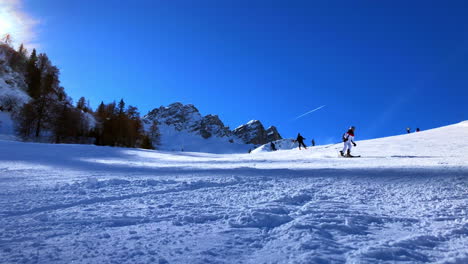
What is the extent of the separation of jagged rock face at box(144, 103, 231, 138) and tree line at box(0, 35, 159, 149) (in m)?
111

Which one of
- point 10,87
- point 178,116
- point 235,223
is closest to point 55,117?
point 10,87

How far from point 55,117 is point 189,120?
470ft

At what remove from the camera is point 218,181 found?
5762 millimetres

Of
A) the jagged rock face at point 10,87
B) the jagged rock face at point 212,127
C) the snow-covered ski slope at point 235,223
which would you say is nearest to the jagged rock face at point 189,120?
the jagged rock face at point 212,127

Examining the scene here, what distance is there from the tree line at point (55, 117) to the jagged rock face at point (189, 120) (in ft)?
364

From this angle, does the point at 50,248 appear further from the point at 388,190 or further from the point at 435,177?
the point at 435,177

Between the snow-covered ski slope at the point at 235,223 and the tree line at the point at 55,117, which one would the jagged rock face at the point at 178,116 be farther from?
the snow-covered ski slope at the point at 235,223

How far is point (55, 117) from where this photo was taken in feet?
124

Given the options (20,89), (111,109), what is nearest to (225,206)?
(111,109)

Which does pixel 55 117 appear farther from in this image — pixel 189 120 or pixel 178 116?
pixel 178 116

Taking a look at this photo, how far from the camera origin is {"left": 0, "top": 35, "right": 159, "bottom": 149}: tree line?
36938mm

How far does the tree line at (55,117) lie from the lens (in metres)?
36.9

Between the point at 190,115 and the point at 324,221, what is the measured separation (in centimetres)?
18658

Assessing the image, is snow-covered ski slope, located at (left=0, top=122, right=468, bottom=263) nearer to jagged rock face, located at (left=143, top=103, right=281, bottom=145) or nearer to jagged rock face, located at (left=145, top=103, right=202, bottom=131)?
jagged rock face, located at (left=143, top=103, right=281, bottom=145)
